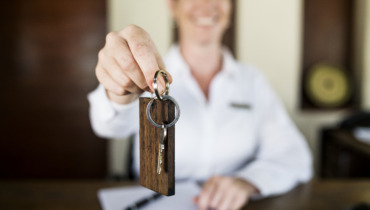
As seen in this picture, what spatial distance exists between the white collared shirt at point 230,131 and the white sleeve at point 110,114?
0.28 meters

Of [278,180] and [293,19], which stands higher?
[293,19]

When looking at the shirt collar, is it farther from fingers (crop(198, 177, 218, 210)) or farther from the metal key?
the metal key

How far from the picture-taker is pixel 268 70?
254 centimetres

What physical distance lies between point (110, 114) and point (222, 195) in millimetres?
305

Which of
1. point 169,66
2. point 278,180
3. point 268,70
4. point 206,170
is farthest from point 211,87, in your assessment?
point 268,70

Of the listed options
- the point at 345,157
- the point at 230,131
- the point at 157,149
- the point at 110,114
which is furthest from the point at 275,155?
the point at 345,157

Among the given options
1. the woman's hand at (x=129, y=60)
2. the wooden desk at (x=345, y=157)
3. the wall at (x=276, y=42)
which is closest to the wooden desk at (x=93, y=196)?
the woman's hand at (x=129, y=60)

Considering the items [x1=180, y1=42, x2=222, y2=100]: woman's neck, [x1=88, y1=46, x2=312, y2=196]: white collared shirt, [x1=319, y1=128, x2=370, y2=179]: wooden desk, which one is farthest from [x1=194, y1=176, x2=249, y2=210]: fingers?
[x1=319, y1=128, x2=370, y2=179]: wooden desk

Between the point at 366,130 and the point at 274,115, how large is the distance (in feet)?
4.00

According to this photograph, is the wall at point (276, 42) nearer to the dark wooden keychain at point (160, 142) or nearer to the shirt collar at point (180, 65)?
the shirt collar at point (180, 65)

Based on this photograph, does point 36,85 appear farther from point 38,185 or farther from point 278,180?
point 278,180

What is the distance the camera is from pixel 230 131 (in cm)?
112

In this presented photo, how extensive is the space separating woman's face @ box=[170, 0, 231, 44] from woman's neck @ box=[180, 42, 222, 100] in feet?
0.12

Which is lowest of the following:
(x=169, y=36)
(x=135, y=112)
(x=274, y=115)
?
(x=274, y=115)
